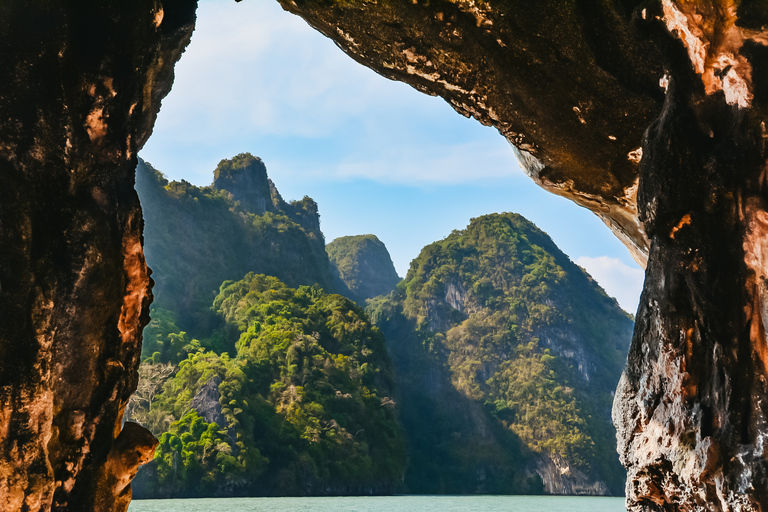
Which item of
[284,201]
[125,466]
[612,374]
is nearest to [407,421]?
[612,374]

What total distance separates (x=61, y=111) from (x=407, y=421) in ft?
159

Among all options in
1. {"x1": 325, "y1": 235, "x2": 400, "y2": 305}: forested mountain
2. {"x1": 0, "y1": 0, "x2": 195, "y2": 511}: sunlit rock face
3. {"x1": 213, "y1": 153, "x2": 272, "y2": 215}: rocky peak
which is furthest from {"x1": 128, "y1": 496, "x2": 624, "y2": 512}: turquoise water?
{"x1": 325, "y1": 235, "x2": 400, "y2": 305}: forested mountain

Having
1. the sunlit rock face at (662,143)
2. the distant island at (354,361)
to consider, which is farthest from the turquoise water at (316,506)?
the sunlit rock face at (662,143)

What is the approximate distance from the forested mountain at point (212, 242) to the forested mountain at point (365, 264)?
70.9ft

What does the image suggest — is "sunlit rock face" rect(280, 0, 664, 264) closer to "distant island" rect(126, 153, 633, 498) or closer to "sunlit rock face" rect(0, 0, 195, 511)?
"sunlit rock face" rect(0, 0, 195, 511)

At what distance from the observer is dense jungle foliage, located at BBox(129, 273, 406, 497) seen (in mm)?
23703

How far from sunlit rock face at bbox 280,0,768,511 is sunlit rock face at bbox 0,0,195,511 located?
1670 mm

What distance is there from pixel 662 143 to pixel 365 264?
7754 centimetres

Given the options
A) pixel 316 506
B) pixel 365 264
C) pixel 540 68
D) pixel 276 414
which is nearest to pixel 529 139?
pixel 540 68

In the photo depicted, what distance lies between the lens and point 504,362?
53125 mm

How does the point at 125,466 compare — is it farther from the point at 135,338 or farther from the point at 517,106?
the point at 517,106

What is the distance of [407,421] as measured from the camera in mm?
49781

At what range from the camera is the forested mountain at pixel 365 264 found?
260ft

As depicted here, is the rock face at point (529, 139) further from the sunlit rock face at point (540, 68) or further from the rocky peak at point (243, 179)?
the rocky peak at point (243, 179)
